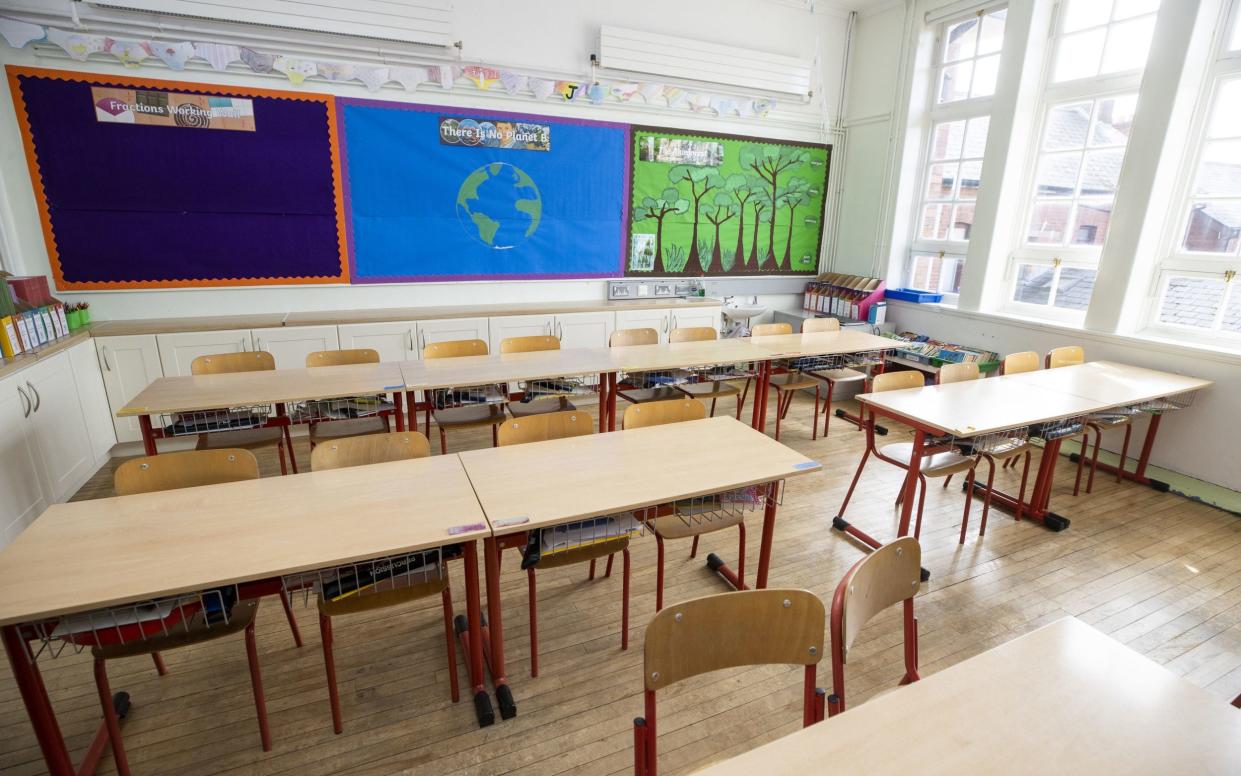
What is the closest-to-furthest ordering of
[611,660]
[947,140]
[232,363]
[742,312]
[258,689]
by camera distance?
[258,689] < [611,660] < [232,363] < [947,140] < [742,312]

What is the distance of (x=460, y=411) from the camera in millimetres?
3711

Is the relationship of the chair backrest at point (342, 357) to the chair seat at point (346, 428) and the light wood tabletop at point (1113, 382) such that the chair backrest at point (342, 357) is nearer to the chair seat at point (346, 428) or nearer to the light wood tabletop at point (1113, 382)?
the chair seat at point (346, 428)

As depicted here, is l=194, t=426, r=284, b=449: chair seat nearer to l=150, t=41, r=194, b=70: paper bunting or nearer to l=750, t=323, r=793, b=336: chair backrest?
l=150, t=41, r=194, b=70: paper bunting

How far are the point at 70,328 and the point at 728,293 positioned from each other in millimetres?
5202

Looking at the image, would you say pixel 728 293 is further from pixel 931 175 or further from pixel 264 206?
pixel 264 206

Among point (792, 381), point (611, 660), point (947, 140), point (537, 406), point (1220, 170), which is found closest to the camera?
point (611, 660)

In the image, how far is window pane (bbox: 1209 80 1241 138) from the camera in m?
3.54

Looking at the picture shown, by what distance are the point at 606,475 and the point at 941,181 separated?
5142 mm

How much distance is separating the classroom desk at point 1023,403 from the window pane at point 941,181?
7.43ft

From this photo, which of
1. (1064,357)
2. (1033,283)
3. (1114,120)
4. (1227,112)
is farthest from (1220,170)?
(1064,357)

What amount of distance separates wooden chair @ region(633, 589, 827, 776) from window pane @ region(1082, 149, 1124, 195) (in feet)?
15.0

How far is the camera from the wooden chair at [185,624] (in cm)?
164

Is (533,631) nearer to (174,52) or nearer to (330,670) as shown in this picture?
(330,670)

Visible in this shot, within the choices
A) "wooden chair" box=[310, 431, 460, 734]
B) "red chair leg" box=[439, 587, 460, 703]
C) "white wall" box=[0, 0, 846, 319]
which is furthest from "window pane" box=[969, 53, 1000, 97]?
"red chair leg" box=[439, 587, 460, 703]
